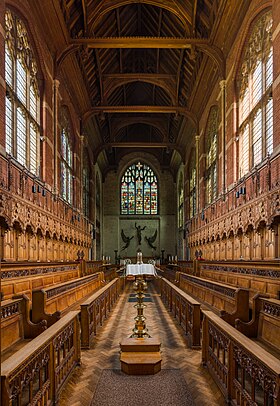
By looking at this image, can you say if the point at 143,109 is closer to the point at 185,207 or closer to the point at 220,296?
the point at 185,207

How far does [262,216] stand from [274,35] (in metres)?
4.61

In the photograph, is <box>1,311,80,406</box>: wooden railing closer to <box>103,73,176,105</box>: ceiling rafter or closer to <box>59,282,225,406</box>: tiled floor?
<box>59,282,225,406</box>: tiled floor

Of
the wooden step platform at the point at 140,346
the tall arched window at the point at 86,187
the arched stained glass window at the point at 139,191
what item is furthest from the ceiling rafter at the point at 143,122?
the wooden step platform at the point at 140,346

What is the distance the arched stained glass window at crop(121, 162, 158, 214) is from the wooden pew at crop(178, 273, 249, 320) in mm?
22531

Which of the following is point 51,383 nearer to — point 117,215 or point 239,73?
point 239,73

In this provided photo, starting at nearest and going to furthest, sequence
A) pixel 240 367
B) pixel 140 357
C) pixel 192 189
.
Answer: pixel 240 367 → pixel 140 357 → pixel 192 189

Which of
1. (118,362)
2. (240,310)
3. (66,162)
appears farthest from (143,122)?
(118,362)

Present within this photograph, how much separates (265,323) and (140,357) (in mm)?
1760

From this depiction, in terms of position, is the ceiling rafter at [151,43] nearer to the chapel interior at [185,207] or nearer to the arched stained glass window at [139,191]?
the chapel interior at [185,207]

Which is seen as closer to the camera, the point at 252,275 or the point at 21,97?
the point at 252,275

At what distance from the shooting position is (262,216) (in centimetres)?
1016

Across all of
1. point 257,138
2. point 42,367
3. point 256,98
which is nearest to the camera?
point 42,367

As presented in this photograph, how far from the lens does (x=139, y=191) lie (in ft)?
114

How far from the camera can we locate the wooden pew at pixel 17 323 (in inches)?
193
